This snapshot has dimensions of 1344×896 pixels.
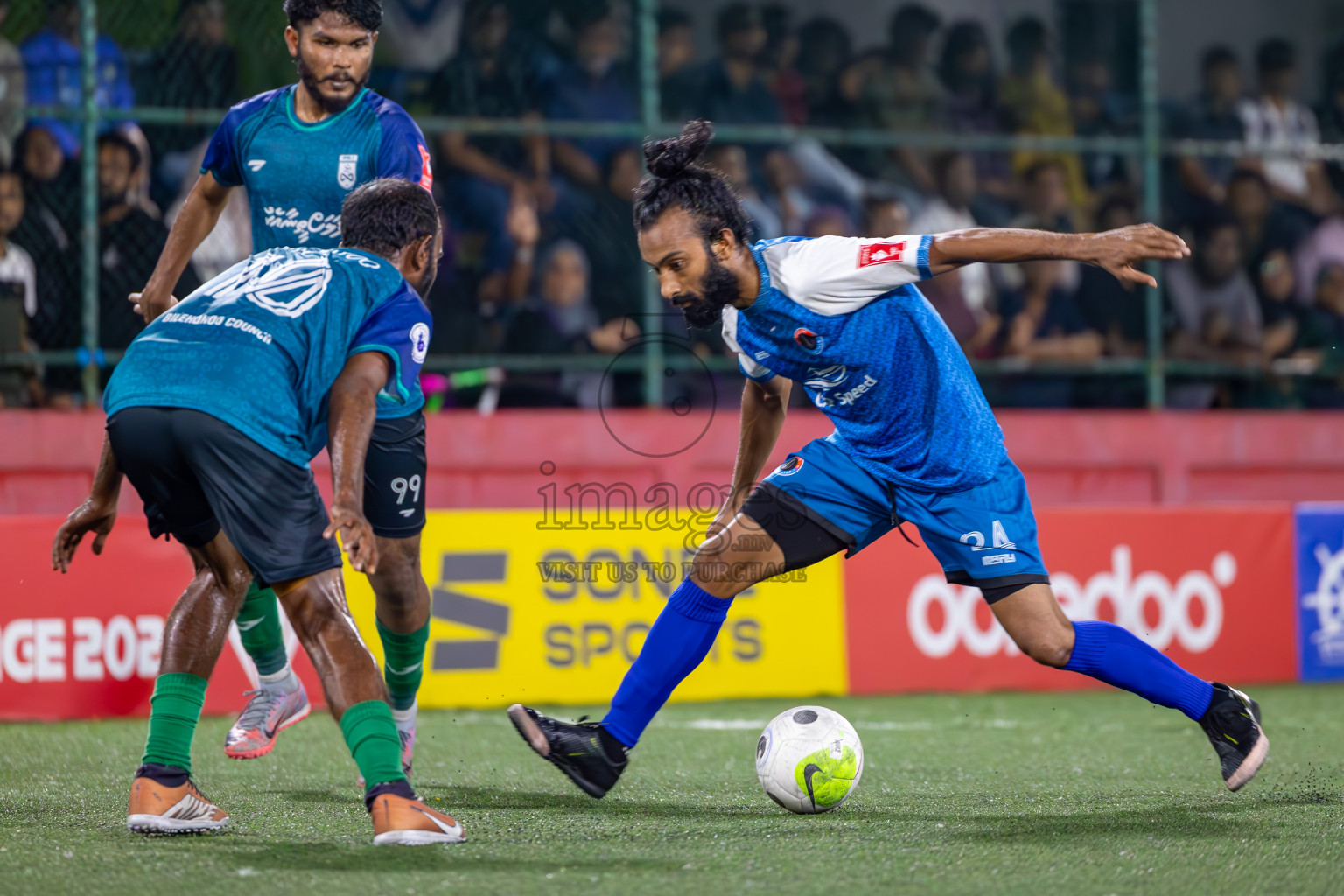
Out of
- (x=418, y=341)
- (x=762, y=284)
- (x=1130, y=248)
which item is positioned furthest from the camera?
(x=762, y=284)

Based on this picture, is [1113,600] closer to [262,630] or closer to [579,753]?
[579,753]

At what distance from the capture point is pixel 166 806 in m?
3.83

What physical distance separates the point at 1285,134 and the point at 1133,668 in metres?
7.96

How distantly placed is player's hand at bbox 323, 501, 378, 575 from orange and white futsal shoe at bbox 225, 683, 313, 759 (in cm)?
179

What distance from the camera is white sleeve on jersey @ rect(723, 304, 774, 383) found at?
4453 mm

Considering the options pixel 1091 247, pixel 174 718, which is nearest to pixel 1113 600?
pixel 1091 247

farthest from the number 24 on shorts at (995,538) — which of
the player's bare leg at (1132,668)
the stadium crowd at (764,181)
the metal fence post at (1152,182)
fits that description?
the metal fence post at (1152,182)

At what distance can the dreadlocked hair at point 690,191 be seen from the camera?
13.8ft

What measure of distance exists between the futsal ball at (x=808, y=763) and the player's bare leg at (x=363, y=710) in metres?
1.05

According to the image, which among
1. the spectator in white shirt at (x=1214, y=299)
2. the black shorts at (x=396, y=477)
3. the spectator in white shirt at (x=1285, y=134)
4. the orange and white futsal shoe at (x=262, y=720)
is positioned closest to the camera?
the black shorts at (x=396, y=477)

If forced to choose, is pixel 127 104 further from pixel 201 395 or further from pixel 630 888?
pixel 630 888

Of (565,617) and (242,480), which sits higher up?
(242,480)

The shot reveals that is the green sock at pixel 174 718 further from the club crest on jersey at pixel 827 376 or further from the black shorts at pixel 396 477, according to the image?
the club crest on jersey at pixel 827 376

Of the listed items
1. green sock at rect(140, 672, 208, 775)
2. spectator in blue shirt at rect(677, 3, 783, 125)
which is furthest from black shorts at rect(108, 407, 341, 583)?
spectator in blue shirt at rect(677, 3, 783, 125)
